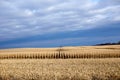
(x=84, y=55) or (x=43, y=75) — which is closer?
(x=43, y=75)

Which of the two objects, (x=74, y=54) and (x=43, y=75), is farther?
(x=74, y=54)

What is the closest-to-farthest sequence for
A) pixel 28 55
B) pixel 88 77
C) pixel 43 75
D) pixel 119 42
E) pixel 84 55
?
1. pixel 88 77
2. pixel 43 75
3. pixel 84 55
4. pixel 28 55
5. pixel 119 42

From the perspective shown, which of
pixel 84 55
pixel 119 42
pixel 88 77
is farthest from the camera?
pixel 119 42

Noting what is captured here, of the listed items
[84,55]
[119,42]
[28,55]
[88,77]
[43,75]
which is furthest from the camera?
[119,42]

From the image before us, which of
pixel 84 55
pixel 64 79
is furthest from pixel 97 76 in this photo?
pixel 84 55

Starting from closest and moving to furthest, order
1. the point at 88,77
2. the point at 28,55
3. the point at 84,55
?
the point at 88,77 < the point at 84,55 < the point at 28,55

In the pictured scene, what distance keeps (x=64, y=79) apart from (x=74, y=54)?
23.6 metres

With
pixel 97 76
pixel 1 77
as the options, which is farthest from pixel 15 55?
pixel 97 76

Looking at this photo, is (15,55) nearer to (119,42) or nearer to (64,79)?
(64,79)

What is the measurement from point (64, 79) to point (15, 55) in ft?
95.5

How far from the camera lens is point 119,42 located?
100938 mm

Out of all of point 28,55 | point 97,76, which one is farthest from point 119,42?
point 97,76

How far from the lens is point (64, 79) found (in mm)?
15922

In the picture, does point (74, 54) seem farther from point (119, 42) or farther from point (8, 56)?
point (119, 42)
